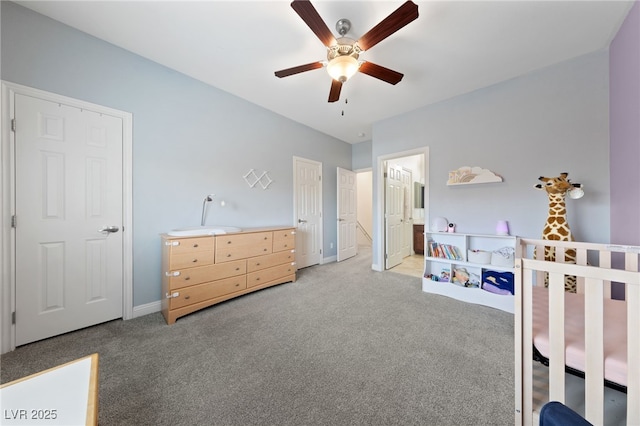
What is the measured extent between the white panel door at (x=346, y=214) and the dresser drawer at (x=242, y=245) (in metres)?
2.00

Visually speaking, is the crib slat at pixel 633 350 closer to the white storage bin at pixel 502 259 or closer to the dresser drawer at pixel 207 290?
the white storage bin at pixel 502 259

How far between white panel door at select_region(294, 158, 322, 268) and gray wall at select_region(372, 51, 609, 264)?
1732mm

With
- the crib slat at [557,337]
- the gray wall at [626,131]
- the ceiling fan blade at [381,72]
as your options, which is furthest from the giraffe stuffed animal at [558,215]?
the ceiling fan blade at [381,72]

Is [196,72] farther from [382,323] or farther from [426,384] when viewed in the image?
[426,384]

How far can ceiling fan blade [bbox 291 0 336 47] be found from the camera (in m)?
1.29

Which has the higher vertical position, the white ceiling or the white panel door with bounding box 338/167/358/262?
the white ceiling

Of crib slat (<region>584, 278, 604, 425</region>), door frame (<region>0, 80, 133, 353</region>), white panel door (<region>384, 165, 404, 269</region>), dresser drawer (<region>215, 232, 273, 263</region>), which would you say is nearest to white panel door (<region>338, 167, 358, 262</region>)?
white panel door (<region>384, 165, 404, 269</region>)

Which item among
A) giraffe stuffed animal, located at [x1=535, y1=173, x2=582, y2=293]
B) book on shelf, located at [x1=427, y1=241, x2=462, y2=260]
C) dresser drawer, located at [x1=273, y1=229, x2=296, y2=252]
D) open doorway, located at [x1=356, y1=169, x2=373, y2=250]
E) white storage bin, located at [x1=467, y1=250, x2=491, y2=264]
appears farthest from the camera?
open doorway, located at [x1=356, y1=169, x2=373, y2=250]

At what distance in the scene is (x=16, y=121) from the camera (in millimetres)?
1647

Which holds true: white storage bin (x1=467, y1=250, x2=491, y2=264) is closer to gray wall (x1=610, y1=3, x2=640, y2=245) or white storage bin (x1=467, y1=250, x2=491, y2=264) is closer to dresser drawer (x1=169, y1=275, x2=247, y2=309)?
gray wall (x1=610, y1=3, x2=640, y2=245)

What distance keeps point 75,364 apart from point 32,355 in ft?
4.70

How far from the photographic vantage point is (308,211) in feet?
13.1

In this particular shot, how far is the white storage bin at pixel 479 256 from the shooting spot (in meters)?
2.56

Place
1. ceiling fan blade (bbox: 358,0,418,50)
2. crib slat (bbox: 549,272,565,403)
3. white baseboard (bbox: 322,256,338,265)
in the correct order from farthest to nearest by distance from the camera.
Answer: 1. white baseboard (bbox: 322,256,338,265)
2. ceiling fan blade (bbox: 358,0,418,50)
3. crib slat (bbox: 549,272,565,403)
